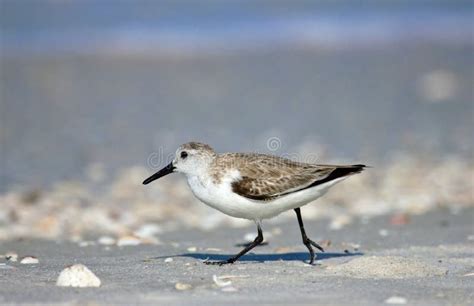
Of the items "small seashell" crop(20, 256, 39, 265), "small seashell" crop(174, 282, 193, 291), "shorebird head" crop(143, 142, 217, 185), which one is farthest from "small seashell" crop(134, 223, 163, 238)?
"small seashell" crop(174, 282, 193, 291)

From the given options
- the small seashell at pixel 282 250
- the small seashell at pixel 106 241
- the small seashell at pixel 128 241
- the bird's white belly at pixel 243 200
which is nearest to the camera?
the bird's white belly at pixel 243 200

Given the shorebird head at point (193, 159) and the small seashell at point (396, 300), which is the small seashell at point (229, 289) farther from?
the shorebird head at point (193, 159)

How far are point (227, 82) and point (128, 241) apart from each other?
11622mm

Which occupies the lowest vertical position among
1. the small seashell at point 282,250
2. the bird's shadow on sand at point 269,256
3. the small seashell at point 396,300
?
the small seashell at point 396,300

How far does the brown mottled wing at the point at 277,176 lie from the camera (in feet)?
25.3

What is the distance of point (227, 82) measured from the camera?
2042 cm

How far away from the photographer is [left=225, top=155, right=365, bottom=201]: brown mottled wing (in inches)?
304

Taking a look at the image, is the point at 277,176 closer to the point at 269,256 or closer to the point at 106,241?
the point at 269,256

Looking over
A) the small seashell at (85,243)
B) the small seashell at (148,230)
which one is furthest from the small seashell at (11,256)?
the small seashell at (148,230)

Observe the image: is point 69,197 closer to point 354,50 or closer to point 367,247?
point 367,247

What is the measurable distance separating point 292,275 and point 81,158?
24.7 ft

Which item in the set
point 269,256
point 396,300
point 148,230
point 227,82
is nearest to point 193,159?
point 269,256

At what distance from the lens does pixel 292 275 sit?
7.15 meters

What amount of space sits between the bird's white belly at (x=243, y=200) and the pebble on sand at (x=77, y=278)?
156 centimetres
